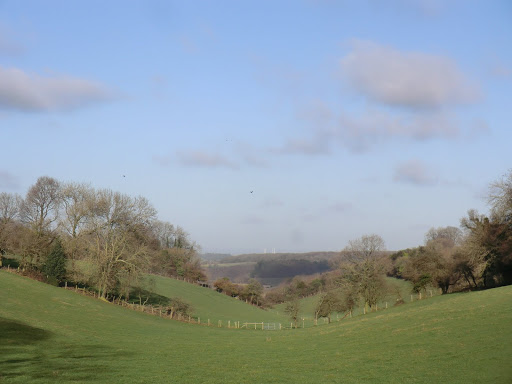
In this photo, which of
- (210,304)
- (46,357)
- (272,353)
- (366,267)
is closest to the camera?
(46,357)

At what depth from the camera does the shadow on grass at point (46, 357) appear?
68.8 ft

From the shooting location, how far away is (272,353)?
3341 centimetres

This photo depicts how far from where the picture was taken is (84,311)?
167 feet

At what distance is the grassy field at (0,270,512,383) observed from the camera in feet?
72.0

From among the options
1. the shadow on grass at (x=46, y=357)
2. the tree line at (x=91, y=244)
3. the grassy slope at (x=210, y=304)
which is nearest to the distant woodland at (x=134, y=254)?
the tree line at (x=91, y=244)

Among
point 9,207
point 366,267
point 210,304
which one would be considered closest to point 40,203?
point 9,207

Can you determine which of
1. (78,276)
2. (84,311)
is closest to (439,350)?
(84,311)

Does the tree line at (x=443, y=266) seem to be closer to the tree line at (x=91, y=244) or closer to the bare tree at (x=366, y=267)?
the bare tree at (x=366, y=267)

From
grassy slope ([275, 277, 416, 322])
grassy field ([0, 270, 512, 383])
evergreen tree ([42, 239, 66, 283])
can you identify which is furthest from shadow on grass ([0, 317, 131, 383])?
grassy slope ([275, 277, 416, 322])

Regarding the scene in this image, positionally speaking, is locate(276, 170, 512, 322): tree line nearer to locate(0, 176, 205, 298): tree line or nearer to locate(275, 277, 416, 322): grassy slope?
locate(275, 277, 416, 322): grassy slope

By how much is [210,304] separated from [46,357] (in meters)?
75.0

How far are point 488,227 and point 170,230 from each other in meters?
121

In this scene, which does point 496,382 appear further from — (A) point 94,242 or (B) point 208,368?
(A) point 94,242

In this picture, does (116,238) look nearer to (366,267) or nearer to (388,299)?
(366,267)
